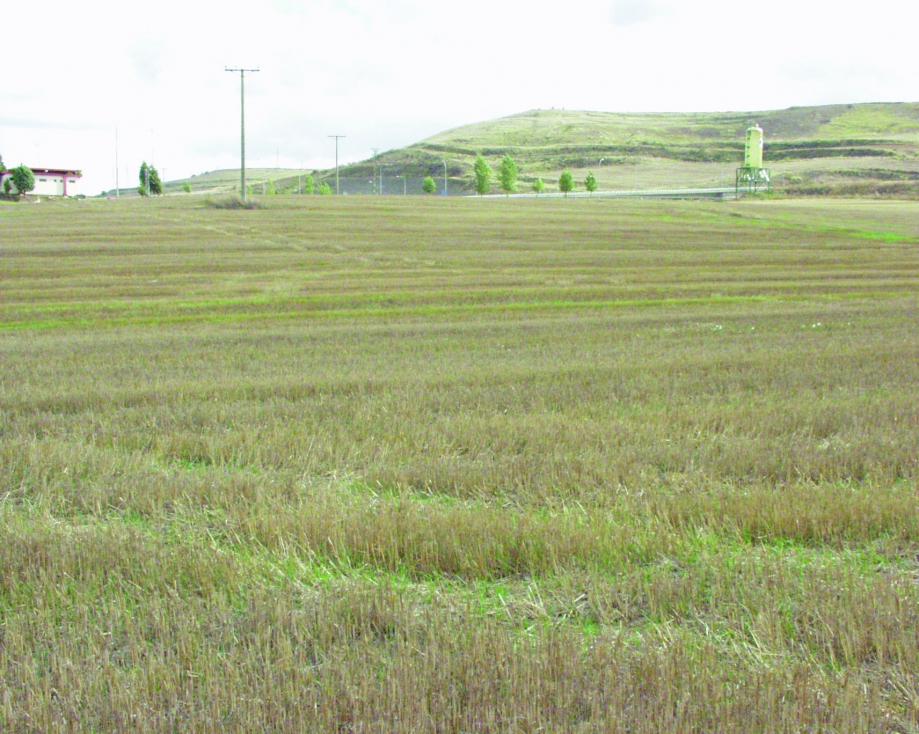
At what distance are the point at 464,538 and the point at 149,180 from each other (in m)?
155

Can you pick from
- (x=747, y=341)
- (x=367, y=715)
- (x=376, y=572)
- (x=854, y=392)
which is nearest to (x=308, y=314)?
(x=747, y=341)

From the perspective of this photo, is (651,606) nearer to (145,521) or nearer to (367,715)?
(367,715)

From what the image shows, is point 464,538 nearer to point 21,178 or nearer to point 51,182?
point 21,178

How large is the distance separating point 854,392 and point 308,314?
17.7 m

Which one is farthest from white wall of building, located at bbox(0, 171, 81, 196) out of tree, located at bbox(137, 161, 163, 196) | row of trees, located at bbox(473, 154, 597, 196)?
row of trees, located at bbox(473, 154, 597, 196)

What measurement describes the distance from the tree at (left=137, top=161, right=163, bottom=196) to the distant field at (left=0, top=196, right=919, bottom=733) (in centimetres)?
13313

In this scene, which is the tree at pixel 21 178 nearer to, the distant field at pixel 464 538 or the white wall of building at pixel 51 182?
the white wall of building at pixel 51 182

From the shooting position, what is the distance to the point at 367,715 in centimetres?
321

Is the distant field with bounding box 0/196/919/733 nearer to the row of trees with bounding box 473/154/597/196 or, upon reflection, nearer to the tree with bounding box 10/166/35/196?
the row of trees with bounding box 473/154/597/196

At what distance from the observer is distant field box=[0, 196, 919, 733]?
335cm

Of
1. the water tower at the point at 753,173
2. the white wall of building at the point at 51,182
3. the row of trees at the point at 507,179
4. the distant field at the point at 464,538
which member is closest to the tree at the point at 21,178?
the white wall of building at the point at 51,182

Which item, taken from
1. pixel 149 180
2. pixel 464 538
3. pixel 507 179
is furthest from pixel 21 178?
pixel 464 538

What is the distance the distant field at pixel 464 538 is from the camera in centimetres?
335

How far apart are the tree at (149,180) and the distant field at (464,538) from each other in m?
133
